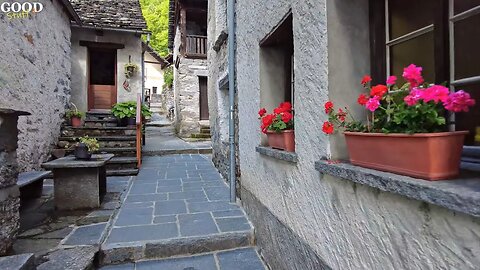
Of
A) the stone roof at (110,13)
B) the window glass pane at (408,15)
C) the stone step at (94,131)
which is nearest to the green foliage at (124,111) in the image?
the stone step at (94,131)

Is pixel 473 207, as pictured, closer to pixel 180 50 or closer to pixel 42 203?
pixel 42 203

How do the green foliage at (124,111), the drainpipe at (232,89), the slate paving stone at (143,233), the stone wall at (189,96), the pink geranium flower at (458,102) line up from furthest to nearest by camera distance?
1. the stone wall at (189,96)
2. the green foliage at (124,111)
3. the drainpipe at (232,89)
4. the slate paving stone at (143,233)
5. the pink geranium flower at (458,102)

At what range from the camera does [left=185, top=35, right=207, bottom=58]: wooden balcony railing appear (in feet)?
37.5

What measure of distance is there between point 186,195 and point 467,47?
140 inches

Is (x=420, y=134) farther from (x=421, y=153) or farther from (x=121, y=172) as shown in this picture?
(x=121, y=172)

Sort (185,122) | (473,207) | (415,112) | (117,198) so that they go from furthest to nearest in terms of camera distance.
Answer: (185,122) → (117,198) → (415,112) → (473,207)

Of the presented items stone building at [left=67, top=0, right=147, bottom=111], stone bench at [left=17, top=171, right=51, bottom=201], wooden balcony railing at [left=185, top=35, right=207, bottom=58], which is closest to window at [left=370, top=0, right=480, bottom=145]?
stone bench at [left=17, top=171, right=51, bottom=201]

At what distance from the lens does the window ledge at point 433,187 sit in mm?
726

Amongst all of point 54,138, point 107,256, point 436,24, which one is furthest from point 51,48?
point 436,24

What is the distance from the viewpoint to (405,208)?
95cm

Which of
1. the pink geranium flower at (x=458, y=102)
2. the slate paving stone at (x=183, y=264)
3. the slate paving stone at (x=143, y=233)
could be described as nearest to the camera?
the pink geranium flower at (x=458, y=102)

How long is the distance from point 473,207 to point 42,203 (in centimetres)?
425

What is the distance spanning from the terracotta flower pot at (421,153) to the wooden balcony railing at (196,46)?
435 inches

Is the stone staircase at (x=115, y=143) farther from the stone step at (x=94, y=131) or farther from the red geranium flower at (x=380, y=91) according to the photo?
the red geranium flower at (x=380, y=91)
